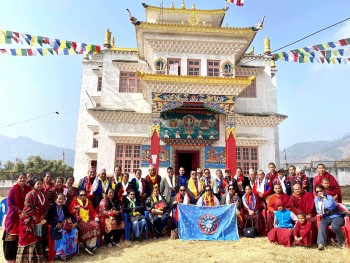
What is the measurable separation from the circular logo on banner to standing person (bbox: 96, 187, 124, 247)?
204 centimetres

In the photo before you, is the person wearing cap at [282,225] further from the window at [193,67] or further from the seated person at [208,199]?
the window at [193,67]

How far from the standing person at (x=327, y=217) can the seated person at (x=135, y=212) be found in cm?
421

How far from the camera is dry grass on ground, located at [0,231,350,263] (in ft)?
17.0

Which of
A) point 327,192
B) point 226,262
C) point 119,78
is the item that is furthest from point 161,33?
point 226,262

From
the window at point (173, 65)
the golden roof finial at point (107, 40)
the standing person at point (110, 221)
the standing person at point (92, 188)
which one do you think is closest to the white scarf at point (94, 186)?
the standing person at point (92, 188)

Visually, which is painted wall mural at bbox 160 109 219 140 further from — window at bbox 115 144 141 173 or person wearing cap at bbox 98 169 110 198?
person wearing cap at bbox 98 169 110 198

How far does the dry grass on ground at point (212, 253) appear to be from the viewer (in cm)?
519

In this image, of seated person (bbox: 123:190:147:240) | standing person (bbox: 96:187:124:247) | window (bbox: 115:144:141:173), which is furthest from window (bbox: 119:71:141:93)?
standing person (bbox: 96:187:124:247)

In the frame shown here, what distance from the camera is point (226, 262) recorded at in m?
5.05

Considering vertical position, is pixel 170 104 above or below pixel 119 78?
below

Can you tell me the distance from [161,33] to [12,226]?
1101 centimetres

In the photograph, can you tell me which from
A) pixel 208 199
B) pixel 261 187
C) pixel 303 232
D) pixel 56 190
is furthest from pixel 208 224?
pixel 56 190

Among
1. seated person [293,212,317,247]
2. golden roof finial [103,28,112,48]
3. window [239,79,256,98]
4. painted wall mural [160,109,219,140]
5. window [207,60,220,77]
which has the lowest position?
seated person [293,212,317,247]

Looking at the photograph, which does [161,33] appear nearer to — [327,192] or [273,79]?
[273,79]
